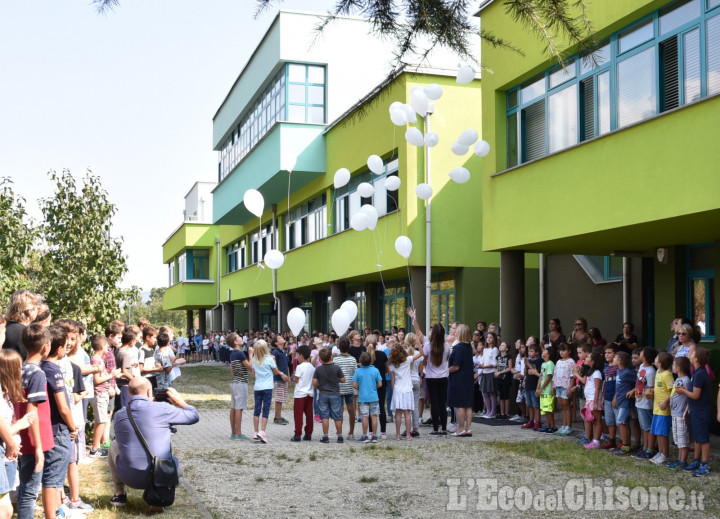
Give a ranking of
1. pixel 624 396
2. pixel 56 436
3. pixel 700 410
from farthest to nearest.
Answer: pixel 624 396 → pixel 700 410 → pixel 56 436

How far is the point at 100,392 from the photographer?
1093 cm

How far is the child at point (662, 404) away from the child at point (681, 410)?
200mm

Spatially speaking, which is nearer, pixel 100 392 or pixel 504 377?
pixel 100 392

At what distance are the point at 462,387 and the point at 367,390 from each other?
1672 millimetres

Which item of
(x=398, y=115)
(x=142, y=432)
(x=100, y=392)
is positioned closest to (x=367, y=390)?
(x=100, y=392)

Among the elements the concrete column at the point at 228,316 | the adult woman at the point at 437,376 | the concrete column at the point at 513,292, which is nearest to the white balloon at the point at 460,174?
the concrete column at the point at 513,292

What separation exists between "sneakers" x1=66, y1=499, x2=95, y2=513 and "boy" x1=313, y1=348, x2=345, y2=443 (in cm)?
544

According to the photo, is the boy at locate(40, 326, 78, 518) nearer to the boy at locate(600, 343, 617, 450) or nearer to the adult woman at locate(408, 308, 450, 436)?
the adult woman at locate(408, 308, 450, 436)

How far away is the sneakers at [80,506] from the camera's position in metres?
7.69

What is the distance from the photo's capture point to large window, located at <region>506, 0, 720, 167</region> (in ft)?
38.0

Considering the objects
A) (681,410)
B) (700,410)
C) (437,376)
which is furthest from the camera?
(437,376)

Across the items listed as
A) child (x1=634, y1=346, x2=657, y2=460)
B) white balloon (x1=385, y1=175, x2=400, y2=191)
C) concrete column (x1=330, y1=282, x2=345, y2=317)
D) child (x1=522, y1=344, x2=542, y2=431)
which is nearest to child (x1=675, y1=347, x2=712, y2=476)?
child (x1=634, y1=346, x2=657, y2=460)

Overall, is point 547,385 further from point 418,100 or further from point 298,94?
point 298,94

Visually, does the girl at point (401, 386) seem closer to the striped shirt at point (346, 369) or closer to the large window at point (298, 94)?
the striped shirt at point (346, 369)
